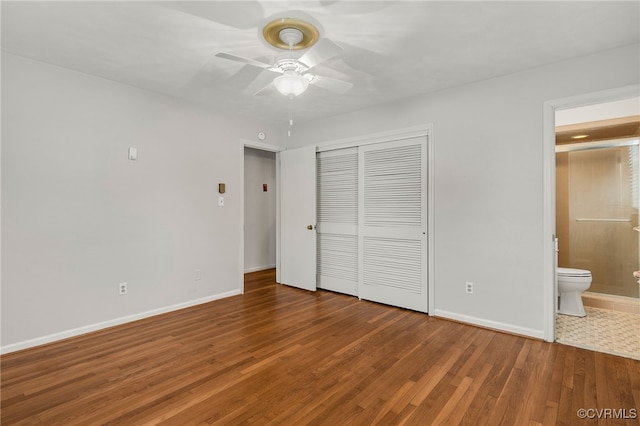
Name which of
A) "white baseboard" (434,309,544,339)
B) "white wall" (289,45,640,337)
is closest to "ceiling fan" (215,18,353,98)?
"white wall" (289,45,640,337)

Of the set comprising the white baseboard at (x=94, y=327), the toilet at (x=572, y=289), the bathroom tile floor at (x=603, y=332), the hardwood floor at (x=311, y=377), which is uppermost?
the toilet at (x=572, y=289)

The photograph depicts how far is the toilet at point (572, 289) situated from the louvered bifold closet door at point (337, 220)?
2.39 m

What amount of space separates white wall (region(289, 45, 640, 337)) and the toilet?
1.03 meters

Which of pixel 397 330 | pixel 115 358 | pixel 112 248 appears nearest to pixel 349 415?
pixel 397 330

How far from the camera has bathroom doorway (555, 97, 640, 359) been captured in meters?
3.98

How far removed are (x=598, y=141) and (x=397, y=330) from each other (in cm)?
411

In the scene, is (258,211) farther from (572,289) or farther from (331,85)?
(572,289)

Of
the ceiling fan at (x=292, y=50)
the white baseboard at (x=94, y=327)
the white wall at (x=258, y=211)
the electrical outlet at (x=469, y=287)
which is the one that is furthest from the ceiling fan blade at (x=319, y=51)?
the white wall at (x=258, y=211)

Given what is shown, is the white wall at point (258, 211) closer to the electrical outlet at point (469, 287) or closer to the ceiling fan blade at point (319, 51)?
the ceiling fan blade at point (319, 51)

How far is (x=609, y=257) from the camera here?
4555 mm

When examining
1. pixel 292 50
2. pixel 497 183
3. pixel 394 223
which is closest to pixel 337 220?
pixel 394 223

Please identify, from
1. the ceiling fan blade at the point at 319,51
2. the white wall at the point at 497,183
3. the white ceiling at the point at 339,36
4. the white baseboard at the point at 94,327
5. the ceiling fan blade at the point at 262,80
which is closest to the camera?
the white ceiling at the point at 339,36

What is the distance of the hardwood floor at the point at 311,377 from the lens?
1.87 metres

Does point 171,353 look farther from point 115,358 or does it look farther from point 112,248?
point 112,248
